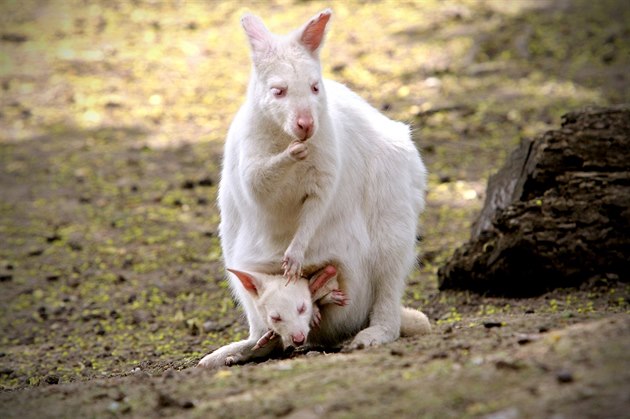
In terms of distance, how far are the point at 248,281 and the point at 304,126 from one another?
75 cm

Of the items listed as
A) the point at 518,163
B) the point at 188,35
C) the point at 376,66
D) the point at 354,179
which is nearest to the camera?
the point at 354,179

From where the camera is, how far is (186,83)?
9.84 m

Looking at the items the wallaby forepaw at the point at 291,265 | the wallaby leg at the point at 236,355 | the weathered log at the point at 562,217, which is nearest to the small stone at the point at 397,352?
the wallaby forepaw at the point at 291,265

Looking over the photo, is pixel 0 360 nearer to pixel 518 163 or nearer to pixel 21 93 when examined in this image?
pixel 518 163

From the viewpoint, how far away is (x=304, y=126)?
3590 millimetres

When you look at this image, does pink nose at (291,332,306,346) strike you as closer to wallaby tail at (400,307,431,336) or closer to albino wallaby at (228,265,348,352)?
albino wallaby at (228,265,348,352)

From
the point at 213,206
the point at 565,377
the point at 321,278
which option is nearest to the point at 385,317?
the point at 321,278

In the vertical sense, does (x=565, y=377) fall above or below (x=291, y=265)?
below

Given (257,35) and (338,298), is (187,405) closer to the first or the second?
(338,298)

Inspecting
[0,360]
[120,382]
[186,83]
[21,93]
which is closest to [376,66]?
[186,83]

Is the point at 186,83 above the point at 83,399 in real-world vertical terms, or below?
above

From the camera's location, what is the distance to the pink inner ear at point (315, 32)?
3854mm

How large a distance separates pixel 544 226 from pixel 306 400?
236 centimetres

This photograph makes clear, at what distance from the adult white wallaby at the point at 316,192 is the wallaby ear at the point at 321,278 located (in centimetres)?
5
